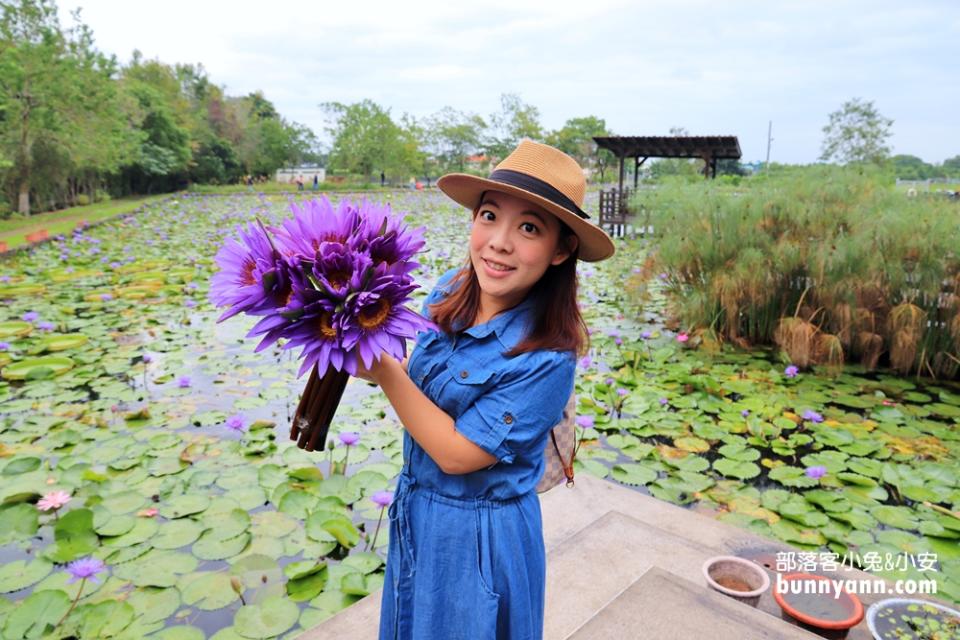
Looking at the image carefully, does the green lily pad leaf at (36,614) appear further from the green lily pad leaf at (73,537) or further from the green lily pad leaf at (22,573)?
the green lily pad leaf at (73,537)

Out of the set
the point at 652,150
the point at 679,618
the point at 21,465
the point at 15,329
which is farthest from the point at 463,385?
the point at 652,150

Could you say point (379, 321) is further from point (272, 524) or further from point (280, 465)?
point (280, 465)

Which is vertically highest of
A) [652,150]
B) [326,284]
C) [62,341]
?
[652,150]

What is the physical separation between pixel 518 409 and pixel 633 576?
1162 millimetres

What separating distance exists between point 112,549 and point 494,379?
1.95m

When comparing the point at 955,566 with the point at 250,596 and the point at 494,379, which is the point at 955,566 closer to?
the point at 494,379

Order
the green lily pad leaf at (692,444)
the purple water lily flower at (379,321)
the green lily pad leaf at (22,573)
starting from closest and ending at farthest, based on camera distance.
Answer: the purple water lily flower at (379,321) < the green lily pad leaf at (22,573) < the green lily pad leaf at (692,444)

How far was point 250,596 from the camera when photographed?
6.66ft

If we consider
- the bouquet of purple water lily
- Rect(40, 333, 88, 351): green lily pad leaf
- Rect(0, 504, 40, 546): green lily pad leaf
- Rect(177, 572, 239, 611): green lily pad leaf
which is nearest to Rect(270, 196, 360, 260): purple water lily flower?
the bouquet of purple water lily

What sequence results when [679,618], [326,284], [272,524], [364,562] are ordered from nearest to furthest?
[326,284] < [679,618] < [364,562] < [272,524]

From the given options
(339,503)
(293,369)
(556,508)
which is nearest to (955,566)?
(556,508)

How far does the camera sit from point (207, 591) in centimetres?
202

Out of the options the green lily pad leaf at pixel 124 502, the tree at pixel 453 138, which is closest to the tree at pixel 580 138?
the tree at pixel 453 138

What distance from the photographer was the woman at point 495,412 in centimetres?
101
